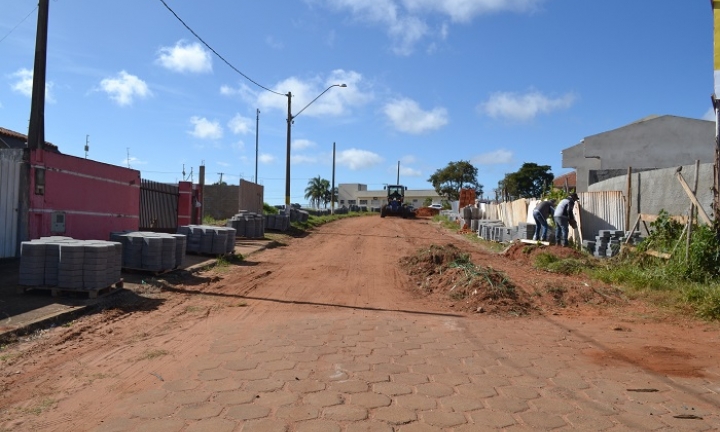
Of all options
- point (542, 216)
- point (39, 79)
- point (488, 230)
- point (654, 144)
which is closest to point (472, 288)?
point (39, 79)

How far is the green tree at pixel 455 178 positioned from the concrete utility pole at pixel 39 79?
70202mm

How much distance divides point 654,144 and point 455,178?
47.7 metres

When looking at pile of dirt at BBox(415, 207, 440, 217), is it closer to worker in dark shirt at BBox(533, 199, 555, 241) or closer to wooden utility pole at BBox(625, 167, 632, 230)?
worker in dark shirt at BBox(533, 199, 555, 241)

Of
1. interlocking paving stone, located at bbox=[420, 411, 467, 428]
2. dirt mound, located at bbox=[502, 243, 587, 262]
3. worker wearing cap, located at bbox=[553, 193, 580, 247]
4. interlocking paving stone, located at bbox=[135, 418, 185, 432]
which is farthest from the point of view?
worker wearing cap, located at bbox=[553, 193, 580, 247]

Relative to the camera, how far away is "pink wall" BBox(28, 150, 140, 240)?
10719 mm

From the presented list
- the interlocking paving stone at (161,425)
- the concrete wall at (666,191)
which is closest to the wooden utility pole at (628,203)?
the concrete wall at (666,191)

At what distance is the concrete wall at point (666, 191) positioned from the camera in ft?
37.4

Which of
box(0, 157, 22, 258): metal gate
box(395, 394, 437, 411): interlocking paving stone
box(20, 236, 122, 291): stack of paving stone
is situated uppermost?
box(0, 157, 22, 258): metal gate

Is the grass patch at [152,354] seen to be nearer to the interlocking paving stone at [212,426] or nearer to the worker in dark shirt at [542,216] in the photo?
the interlocking paving stone at [212,426]

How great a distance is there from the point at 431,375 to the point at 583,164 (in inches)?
1355

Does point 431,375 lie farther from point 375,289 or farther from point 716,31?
point 716,31

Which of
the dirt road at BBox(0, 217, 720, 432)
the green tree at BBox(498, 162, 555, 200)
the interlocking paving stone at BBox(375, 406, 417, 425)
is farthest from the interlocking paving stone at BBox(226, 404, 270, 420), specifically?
the green tree at BBox(498, 162, 555, 200)

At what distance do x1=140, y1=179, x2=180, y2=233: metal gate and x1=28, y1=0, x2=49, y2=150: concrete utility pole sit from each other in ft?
22.5

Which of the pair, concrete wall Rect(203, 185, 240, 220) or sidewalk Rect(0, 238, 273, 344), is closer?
sidewalk Rect(0, 238, 273, 344)
